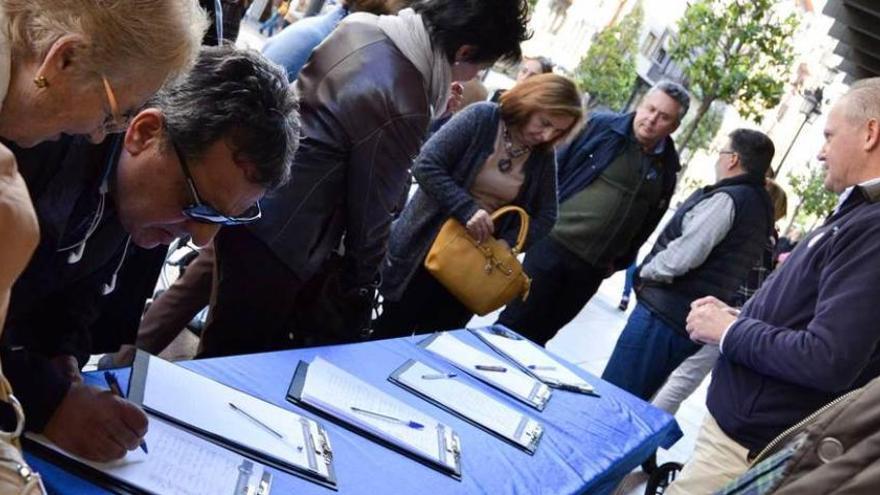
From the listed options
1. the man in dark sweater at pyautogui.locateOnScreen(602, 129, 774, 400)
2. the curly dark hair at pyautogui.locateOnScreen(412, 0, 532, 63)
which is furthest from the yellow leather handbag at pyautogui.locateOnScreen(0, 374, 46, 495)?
the man in dark sweater at pyautogui.locateOnScreen(602, 129, 774, 400)

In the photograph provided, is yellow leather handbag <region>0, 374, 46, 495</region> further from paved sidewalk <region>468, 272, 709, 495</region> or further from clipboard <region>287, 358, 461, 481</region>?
paved sidewalk <region>468, 272, 709, 495</region>

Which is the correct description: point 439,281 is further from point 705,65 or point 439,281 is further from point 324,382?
point 705,65

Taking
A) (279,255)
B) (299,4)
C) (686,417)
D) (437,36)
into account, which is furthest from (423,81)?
(299,4)

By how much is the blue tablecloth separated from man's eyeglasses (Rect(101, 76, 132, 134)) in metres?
0.51

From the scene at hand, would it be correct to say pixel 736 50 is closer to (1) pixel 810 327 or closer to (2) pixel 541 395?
(2) pixel 541 395

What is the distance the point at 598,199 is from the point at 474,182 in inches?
38.9

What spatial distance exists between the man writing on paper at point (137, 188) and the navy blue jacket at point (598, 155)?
104 inches

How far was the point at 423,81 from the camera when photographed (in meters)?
2.57

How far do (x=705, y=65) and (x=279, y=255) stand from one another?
9207mm

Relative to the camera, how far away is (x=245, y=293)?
247 centimetres

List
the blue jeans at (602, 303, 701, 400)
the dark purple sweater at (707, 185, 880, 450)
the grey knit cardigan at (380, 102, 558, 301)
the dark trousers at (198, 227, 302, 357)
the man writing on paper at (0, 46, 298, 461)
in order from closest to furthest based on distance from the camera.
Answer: the man writing on paper at (0, 46, 298, 461) → the dark purple sweater at (707, 185, 880, 450) → the dark trousers at (198, 227, 302, 357) → the grey knit cardigan at (380, 102, 558, 301) → the blue jeans at (602, 303, 701, 400)

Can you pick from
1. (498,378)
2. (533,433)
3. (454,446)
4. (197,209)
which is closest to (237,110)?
(197,209)

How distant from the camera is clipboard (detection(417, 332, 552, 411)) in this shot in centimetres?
253

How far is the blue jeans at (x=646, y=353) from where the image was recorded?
12.8 ft
